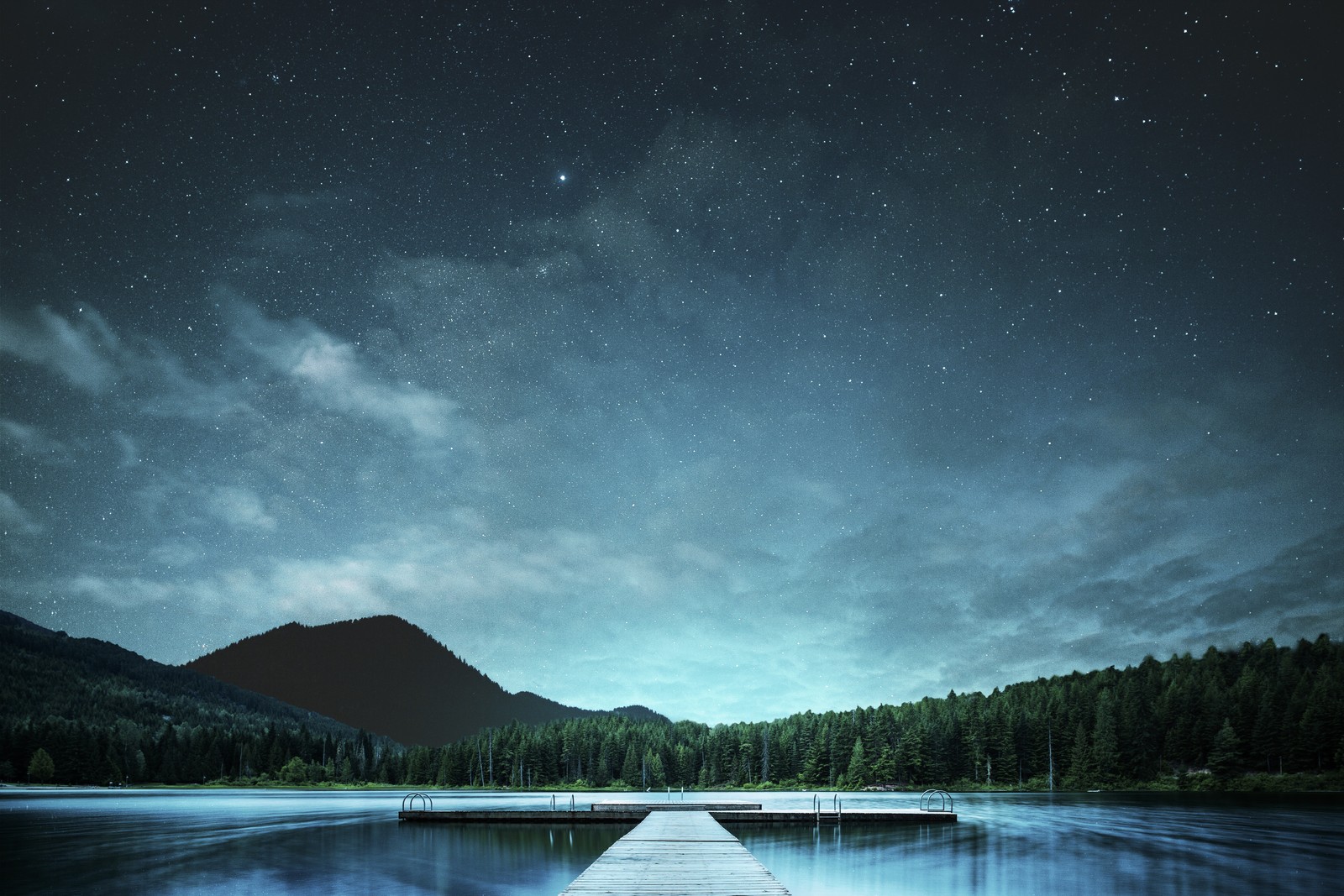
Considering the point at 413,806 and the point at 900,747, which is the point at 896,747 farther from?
the point at 413,806

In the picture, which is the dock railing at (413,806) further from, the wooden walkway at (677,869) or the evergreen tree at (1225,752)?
the evergreen tree at (1225,752)

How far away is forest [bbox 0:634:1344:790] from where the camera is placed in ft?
380

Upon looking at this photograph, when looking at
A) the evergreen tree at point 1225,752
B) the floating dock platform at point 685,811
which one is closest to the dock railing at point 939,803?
the floating dock platform at point 685,811

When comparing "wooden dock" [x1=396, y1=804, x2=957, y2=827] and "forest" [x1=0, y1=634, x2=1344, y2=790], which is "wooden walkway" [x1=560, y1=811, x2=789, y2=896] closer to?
"wooden dock" [x1=396, y1=804, x2=957, y2=827]

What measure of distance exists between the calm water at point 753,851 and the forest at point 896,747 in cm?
5657

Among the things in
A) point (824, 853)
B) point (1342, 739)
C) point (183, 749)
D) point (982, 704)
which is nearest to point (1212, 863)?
point (824, 853)

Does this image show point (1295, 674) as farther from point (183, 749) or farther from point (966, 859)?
point (183, 749)

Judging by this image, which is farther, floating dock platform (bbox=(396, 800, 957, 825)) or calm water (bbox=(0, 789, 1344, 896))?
floating dock platform (bbox=(396, 800, 957, 825))

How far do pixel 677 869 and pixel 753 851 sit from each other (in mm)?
17226

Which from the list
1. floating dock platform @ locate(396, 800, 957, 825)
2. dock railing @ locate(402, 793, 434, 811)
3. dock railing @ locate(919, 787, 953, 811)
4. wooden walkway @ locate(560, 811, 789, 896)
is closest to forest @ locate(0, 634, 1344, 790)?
dock railing @ locate(919, 787, 953, 811)

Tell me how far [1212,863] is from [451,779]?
122 m

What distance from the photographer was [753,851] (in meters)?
39.4

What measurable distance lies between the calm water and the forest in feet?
186

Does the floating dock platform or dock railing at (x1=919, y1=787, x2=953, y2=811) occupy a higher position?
the floating dock platform
